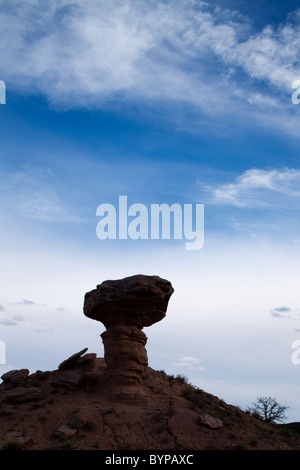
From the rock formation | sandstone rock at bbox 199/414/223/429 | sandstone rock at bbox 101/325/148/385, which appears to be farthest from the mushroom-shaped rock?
sandstone rock at bbox 199/414/223/429

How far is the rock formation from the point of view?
26531 millimetres

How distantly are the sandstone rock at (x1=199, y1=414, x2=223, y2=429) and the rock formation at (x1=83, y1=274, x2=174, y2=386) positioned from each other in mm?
5302

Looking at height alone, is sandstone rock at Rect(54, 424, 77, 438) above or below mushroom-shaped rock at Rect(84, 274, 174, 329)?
below

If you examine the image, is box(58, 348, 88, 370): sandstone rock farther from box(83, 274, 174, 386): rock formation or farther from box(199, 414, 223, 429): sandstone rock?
box(199, 414, 223, 429): sandstone rock

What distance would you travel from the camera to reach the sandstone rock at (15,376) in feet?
98.4

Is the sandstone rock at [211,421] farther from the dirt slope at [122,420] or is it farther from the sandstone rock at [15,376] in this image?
the sandstone rock at [15,376]

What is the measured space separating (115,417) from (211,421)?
5.30 metres

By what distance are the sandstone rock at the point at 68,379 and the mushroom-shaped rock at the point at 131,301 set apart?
12.3 ft

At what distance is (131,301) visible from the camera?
26.7 m

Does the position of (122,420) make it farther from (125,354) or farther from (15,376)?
(15,376)

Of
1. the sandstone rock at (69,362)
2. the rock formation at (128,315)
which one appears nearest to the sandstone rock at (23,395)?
the sandstone rock at (69,362)
